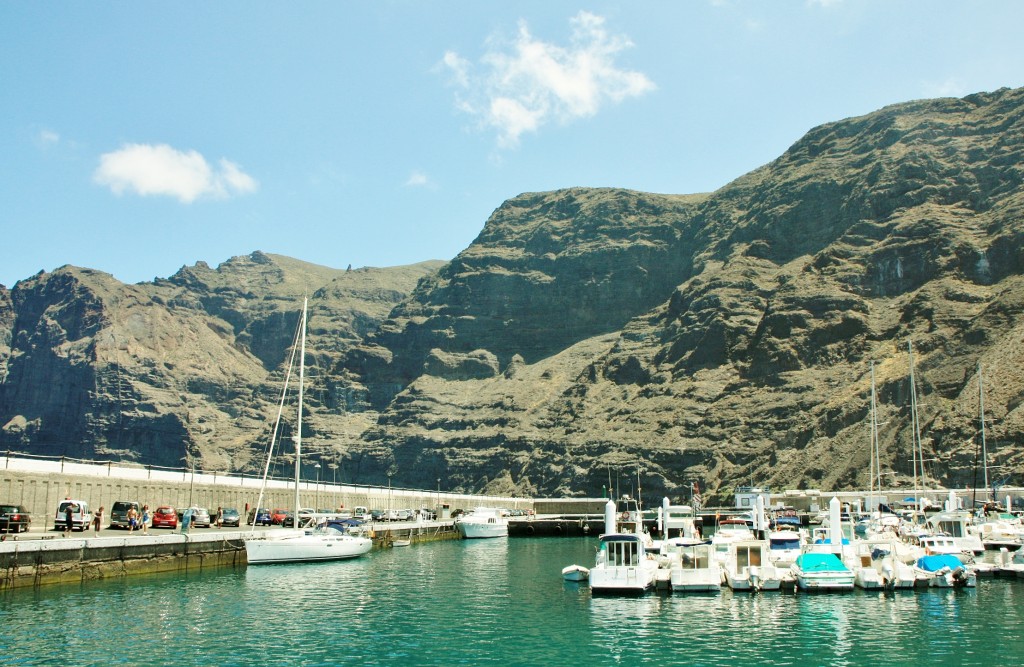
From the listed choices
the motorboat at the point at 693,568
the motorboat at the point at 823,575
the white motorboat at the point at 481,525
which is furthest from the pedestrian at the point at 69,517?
the white motorboat at the point at 481,525

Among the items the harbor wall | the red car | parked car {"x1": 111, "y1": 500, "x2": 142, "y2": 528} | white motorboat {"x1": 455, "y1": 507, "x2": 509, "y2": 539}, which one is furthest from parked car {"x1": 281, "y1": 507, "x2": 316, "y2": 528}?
white motorboat {"x1": 455, "y1": 507, "x2": 509, "y2": 539}

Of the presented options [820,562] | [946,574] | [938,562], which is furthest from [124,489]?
[946,574]

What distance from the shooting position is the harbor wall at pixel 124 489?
68.1 metres

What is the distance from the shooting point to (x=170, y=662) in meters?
35.2

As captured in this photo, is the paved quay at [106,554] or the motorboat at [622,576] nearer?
the paved quay at [106,554]

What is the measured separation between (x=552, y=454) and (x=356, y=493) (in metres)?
74.6

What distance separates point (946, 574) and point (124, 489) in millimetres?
64537

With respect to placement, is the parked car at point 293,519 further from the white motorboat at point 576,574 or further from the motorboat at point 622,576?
the motorboat at point 622,576

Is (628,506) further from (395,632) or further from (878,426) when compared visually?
(395,632)

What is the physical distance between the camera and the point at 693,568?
5731 centimetres

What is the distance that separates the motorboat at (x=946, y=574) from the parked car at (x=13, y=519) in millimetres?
A: 55716

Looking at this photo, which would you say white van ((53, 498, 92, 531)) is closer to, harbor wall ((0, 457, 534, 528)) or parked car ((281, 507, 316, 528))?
harbor wall ((0, 457, 534, 528))

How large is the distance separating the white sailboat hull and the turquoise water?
5503 millimetres

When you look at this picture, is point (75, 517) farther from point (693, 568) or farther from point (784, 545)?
point (784, 545)
